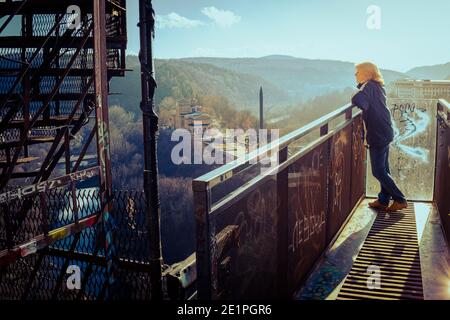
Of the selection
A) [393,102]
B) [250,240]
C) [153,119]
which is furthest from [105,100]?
[393,102]

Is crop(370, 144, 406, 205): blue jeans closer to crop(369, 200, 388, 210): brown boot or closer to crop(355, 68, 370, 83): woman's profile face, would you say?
crop(369, 200, 388, 210): brown boot

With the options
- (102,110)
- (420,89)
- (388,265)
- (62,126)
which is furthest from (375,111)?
(62,126)

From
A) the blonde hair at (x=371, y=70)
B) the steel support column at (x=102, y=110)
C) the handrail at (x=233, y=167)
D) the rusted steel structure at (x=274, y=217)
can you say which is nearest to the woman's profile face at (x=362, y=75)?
the blonde hair at (x=371, y=70)

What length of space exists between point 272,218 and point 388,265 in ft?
5.84

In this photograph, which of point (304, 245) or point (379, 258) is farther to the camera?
point (379, 258)

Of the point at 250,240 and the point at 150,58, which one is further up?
the point at 150,58

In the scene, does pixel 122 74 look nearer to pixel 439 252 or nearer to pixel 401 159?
pixel 401 159

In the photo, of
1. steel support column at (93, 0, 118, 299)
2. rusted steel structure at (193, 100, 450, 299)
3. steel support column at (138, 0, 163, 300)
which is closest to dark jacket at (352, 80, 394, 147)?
rusted steel structure at (193, 100, 450, 299)

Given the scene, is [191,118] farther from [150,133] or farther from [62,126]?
[150,133]

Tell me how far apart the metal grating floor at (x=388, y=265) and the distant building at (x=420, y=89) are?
3.69 m

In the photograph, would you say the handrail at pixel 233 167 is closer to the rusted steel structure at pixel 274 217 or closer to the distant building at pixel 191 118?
the rusted steel structure at pixel 274 217

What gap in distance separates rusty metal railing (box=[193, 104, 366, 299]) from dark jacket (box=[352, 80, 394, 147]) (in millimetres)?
398

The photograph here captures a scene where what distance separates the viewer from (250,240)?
7.89ft

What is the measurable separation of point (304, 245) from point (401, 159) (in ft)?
18.8
